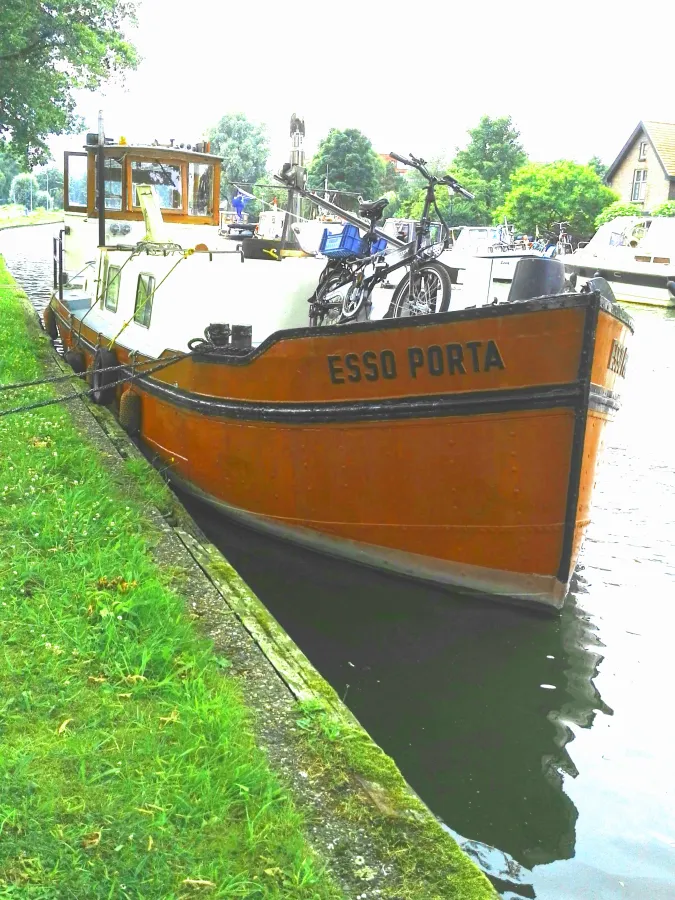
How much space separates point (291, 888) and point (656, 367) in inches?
661

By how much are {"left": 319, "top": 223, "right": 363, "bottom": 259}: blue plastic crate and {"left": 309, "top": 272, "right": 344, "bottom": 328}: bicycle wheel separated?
200 millimetres

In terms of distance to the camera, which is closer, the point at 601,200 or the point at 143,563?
the point at 143,563

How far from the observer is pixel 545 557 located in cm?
600

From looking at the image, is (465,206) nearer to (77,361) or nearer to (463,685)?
(77,361)

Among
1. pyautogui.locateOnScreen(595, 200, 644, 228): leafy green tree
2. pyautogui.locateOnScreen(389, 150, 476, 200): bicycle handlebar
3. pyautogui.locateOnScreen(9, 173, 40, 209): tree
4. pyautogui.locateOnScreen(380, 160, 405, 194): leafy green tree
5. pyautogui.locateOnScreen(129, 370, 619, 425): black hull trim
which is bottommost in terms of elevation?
pyautogui.locateOnScreen(129, 370, 619, 425): black hull trim

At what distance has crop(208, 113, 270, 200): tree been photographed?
319ft

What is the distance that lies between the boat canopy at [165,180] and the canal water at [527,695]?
544cm

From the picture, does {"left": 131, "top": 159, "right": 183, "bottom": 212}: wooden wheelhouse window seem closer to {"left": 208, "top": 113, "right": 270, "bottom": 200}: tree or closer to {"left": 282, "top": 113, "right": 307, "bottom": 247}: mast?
{"left": 282, "top": 113, "right": 307, "bottom": 247}: mast

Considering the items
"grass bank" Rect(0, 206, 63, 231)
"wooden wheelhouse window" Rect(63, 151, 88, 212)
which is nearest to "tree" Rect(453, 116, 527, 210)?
"grass bank" Rect(0, 206, 63, 231)

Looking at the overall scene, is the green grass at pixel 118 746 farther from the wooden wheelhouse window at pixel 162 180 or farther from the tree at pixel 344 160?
the tree at pixel 344 160

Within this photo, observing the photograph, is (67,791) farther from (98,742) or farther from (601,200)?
(601,200)

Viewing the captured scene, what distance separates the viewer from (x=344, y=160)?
66125 mm

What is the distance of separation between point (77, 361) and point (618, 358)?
25.0 ft

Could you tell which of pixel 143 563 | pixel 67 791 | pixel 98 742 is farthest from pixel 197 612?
pixel 67 791
